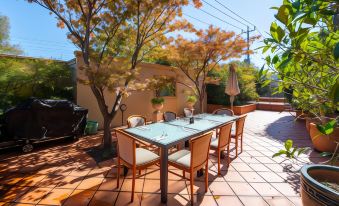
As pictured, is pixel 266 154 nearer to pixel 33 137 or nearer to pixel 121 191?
pixel 121 191

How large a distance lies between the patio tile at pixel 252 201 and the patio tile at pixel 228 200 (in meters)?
0.07

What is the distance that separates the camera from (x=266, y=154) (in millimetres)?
3811

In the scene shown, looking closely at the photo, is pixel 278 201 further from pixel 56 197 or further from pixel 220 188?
pixel 56 197

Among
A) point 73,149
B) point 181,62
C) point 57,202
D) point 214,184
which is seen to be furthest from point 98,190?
point 181,62

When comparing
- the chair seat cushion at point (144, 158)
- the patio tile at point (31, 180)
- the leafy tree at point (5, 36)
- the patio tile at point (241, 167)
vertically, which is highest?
the leafy tree at point (5, 36)

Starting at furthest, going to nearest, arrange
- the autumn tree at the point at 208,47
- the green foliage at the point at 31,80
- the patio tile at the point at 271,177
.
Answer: the autumn tree at the point at 208,47, the green foliage at the point at 31,80, the patio tile at the point at 271,177

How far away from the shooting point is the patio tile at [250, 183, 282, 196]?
2380 millimetres

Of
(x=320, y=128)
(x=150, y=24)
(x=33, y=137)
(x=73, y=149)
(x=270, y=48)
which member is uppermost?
(x=150, y=24)

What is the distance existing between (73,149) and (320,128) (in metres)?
4.64

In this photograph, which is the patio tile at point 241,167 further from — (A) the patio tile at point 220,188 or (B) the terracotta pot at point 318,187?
(B) the terracotta pot at point 318,187

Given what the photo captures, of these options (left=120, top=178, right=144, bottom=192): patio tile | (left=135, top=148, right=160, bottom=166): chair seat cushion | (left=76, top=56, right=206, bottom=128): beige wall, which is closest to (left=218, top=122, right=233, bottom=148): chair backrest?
(left=135, top=148, right=160, bottom=166): chair seat cushion

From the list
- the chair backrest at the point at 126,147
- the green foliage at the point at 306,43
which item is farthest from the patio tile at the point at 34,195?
the green foliage at the point at 306,43

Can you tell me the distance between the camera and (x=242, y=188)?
251cm

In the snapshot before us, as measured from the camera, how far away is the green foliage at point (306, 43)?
809mm
